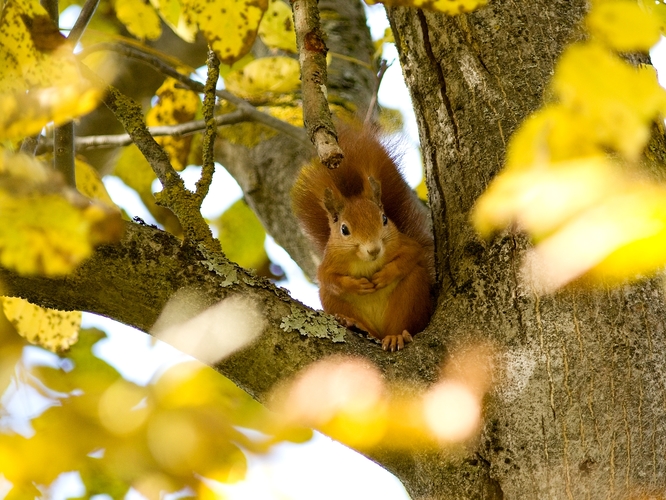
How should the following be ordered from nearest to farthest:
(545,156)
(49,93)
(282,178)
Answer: (545,156)
(49,93)
(282,178)

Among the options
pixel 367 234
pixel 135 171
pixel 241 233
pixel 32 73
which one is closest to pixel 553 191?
pixel 32 73

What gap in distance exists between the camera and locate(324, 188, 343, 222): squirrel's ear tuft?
2.42 meters

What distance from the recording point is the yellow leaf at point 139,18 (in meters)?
1.72

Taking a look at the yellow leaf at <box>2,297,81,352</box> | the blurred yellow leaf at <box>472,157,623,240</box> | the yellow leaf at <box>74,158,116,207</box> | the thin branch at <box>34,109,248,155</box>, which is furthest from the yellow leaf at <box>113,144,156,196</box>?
the blurred yellow leaf at <box>472,157,623,240</box>

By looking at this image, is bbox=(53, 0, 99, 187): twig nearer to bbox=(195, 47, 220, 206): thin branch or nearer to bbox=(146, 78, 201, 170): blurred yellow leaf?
bbox=(195, 47, 220, 206): thin branch

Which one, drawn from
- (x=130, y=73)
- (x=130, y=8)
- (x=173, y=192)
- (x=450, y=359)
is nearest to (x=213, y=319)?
(x=173, y=192)

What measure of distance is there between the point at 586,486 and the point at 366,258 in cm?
111

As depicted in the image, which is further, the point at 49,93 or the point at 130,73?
the point at 130,73

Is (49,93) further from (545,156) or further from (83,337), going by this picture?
(83,337)

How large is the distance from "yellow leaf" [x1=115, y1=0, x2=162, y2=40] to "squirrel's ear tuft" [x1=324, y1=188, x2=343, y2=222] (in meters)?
0.84

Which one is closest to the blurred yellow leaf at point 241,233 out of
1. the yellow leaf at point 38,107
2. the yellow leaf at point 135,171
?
the yellow leaf at point 135,171

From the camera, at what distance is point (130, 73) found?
2639 millimetres

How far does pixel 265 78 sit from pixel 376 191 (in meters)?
0.48

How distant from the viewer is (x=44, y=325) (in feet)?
7.29
